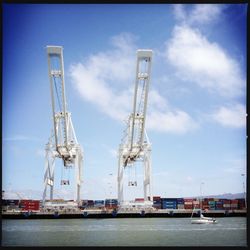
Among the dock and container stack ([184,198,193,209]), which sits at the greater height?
container stack ([184,198,193,209])

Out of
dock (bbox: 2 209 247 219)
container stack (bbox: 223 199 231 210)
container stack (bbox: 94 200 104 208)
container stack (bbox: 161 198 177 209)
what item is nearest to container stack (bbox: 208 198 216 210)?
container stack (bbox: 223 199 231 210)

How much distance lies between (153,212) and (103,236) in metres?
20.7

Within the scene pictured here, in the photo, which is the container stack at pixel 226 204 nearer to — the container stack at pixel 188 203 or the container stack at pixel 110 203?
the container stack at pixel 188 203

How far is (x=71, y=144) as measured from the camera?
38.1 meters

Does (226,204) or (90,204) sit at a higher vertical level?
(226,204)

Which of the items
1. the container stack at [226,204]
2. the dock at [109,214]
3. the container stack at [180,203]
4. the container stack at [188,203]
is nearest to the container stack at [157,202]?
the container stack at [180,203]

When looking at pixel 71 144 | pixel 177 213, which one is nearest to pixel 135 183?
pixel 71 144

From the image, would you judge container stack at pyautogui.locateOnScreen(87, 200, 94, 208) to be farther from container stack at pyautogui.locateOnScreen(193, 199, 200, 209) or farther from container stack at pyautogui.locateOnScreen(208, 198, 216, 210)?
container stack at pyautogui.locateOnScreen(208, 198, 216, 210)

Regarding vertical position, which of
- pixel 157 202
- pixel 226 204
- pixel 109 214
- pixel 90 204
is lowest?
pixel 109 214

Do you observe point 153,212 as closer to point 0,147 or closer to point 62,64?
point 62,64

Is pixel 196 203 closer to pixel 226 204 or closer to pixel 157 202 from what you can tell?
pixel 226 204

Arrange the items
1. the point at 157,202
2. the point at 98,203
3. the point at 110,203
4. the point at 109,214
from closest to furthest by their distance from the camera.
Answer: the point at 109,214, the point at 157,202, the point at 110,203, the point at 98,203

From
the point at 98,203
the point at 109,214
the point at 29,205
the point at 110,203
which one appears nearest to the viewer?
the point at 109,214

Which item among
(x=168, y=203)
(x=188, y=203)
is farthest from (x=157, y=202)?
(x=188, y=203)
